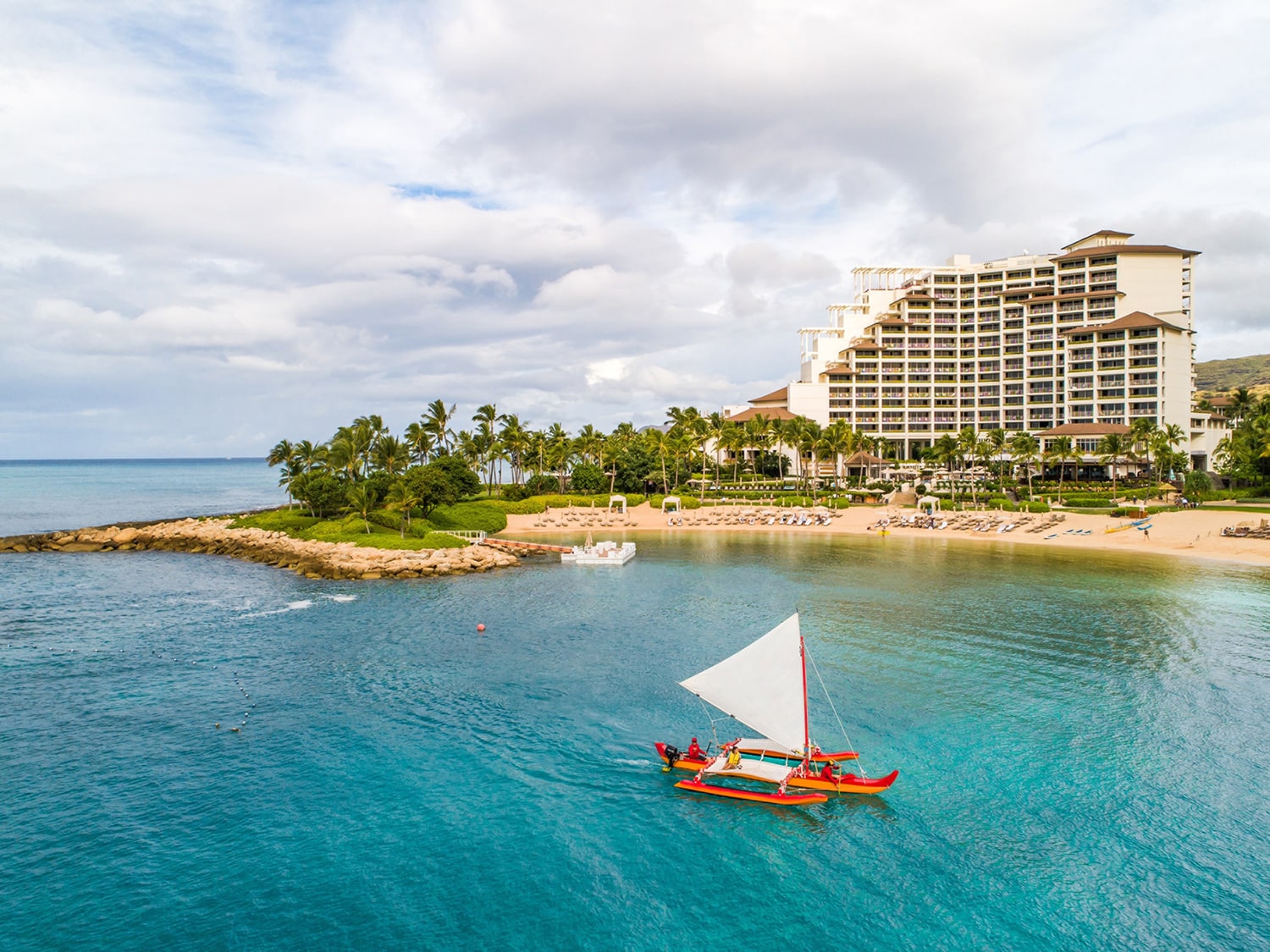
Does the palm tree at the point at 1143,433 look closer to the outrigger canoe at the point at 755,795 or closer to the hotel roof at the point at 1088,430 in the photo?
the hotel roof at the point at 1088,430

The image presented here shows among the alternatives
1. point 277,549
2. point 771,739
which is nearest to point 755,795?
point 771,739

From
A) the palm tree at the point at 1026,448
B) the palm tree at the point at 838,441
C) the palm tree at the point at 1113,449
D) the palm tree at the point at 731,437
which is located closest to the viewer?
the palm tree at the point at 1113,449

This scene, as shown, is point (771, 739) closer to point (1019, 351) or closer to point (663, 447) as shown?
point (663, 447)

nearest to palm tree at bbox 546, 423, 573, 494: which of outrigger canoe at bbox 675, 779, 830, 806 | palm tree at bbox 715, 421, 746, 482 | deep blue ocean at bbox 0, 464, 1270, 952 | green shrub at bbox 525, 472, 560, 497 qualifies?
green shrub at bbox 525, 472, 560, 497

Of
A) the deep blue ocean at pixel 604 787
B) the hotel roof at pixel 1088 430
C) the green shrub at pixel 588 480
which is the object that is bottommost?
the deep blue ocean at pixel 604 787

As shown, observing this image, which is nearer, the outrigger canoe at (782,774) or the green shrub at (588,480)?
the outrigger canoe at (782,774)

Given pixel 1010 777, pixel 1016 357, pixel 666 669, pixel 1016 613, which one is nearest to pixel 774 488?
pixel 1016 357

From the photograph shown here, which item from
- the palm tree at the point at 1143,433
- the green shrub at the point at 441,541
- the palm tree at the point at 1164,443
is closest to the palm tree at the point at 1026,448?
the palm tree at the point at 1143,433
